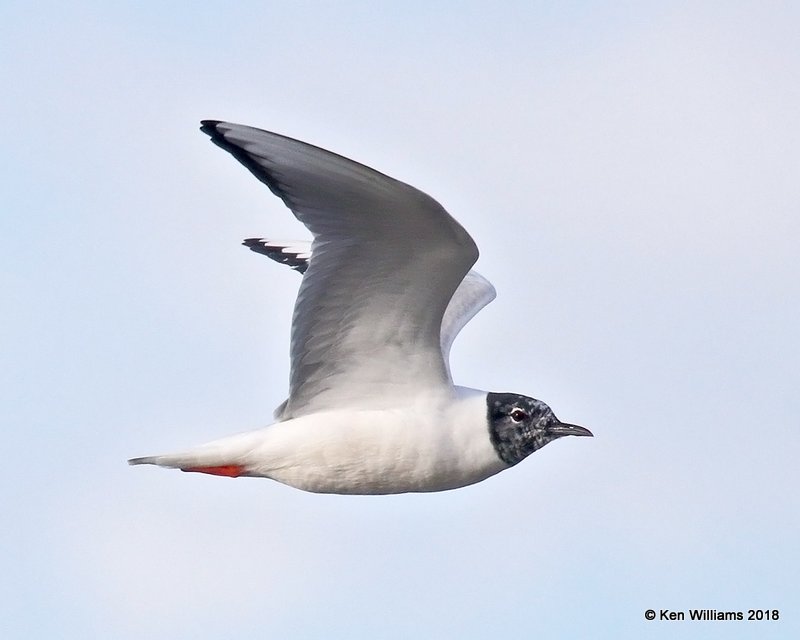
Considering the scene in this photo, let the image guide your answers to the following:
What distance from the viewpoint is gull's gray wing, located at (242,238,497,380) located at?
11.1 meters

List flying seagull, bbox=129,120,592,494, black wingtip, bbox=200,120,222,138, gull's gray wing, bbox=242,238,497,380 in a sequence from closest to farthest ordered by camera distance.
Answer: black wingtip, bbox=200,120,222,138 → flying seagull, bbox=129,120,592,494 → gull's gray wing, bbox=242,238,497,380

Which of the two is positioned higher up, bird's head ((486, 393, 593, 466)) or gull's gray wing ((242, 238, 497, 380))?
gull's gray wing ((242, 238, 497, 380))

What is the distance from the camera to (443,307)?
9617 millimetres

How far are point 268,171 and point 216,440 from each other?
2.11 metres

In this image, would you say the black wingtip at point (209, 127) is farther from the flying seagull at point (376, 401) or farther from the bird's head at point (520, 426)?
the bird's head at point (520, 426)

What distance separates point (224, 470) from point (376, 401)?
112 cm

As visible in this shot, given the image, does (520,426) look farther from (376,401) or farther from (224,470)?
(224,470)

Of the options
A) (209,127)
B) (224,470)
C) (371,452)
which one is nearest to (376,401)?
(371,452)

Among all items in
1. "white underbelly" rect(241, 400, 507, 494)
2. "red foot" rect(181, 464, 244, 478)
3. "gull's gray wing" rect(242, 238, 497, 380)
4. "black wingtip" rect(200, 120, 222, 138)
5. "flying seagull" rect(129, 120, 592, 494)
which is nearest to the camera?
"black wingtip" rect(200, 120, 222, 138)

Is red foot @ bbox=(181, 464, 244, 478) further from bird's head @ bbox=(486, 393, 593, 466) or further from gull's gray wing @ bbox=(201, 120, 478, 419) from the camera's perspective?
bird's head @ bbox=(486, 393, 593, 466)

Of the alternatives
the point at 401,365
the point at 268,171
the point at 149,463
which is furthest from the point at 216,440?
the point at 268,171

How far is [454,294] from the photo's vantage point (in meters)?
11.5

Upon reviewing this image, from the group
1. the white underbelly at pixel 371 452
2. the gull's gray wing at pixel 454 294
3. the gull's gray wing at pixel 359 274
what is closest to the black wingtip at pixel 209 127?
the gull's gray wing at pixel 359 274

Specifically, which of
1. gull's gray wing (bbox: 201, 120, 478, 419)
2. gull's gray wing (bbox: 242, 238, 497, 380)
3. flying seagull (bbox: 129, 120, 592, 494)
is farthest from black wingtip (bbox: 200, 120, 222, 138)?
gull's gray wing (bbox: 242, 238, 497, 380)
